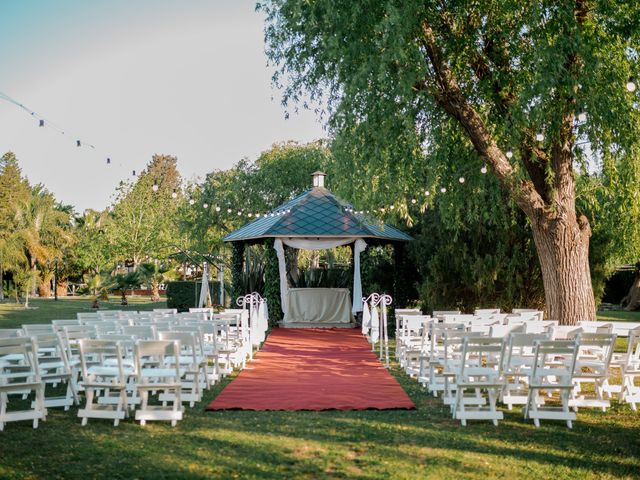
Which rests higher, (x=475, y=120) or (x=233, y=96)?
(x=233, y=96)

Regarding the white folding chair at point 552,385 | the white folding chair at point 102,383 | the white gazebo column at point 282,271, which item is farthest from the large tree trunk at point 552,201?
the white gazebo column at point 282,271

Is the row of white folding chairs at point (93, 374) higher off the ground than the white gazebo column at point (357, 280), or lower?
lower

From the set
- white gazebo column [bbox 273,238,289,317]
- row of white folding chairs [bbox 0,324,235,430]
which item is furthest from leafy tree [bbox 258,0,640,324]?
white gazebo column [bbox 273,238,289,317]

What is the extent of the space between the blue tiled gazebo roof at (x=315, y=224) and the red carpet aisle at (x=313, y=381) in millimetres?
4738

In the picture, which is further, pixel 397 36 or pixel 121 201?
pixel 121 201

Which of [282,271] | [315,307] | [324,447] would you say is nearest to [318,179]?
[282,271]

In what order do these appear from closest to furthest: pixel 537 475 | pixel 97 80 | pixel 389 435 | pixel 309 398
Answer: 1. pixel 537 475
2. pixel 389 435
3. pixel 309 398
4. pixel 97 80

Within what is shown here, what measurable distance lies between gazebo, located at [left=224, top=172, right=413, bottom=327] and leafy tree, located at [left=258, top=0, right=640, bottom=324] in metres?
6.96

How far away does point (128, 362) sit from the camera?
27.8 feet

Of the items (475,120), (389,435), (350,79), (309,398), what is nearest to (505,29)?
(475,120)

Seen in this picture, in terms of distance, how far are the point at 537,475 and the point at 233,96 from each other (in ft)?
50.2

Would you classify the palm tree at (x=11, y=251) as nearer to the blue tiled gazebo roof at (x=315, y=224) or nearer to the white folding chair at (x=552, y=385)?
the blue tiled gazebo roof at (x=315, y=224)

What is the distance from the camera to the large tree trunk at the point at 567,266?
13.1 m

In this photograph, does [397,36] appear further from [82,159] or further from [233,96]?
[82,159]
